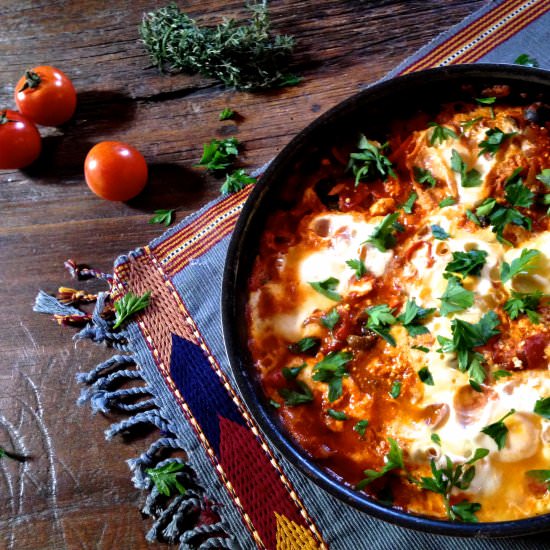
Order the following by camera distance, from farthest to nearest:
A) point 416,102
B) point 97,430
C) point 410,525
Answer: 1. point 97,430
2. point 416,102
3. point 410,525

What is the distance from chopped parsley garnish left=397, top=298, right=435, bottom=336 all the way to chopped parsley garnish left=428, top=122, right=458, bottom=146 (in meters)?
0.65

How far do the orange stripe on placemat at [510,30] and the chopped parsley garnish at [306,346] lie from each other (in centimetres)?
149

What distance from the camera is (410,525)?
2004mm

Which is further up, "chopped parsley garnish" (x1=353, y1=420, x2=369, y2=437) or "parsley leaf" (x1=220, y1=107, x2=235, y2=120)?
"parsley leaf" (x1=220, y1=107, x2=235, y2=120)

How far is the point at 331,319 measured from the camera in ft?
7.64

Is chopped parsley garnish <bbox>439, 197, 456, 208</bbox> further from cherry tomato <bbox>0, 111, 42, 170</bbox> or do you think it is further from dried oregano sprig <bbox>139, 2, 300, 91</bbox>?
cherry tomato <bbox>0, 111, 42, 170</bbox>

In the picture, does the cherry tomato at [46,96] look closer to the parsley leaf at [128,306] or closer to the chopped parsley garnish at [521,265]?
the parsley leaf at [128,306]

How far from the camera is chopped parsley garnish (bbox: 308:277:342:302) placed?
2350 millimetres

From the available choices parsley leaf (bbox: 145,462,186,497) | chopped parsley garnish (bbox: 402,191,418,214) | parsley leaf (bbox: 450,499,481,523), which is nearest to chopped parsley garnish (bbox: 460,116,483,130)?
chopped parsley garnish (bbox: 402,191,418,214)

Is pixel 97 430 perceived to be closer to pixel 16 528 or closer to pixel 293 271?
pixel 16 528

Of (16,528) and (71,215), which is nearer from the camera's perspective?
(16,528)

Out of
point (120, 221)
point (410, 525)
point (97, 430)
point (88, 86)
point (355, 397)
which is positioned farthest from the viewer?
point (88, 86)

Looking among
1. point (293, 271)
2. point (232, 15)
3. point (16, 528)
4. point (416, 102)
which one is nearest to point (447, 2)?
point (416, 102)

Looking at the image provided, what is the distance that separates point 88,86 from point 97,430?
167cm
